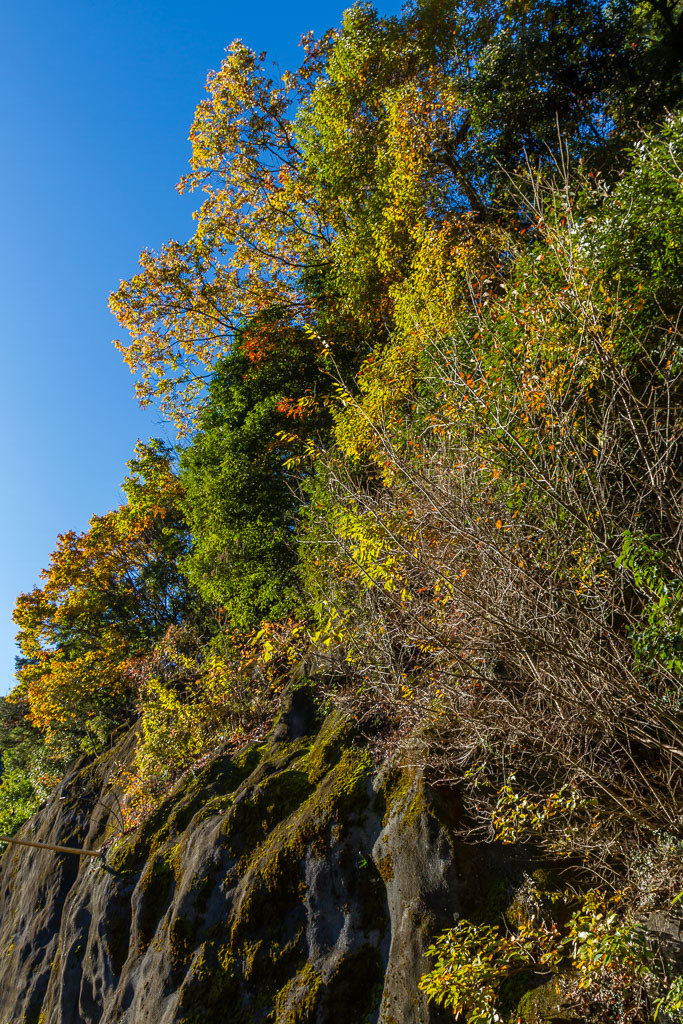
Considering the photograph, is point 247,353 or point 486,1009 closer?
point 486,1009

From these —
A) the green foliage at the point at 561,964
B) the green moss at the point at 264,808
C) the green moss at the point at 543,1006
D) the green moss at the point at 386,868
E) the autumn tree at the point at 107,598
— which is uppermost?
the autumn tree at the point at 107,598

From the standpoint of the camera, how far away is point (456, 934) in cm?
439

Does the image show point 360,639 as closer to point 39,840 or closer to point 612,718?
point 612,718

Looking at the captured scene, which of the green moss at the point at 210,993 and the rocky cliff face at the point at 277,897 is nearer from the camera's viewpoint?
the rocky cliff face at the point at 277,897

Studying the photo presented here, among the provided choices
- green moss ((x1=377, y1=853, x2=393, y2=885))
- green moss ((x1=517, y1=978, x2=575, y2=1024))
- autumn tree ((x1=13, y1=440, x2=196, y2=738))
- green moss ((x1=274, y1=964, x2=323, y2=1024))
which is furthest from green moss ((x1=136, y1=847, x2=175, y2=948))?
autumn tree ((x1=13, y1=440, x2=196, y2=738))

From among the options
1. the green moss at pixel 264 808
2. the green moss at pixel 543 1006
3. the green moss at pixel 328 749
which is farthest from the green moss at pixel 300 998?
the green moss at pixel 543 1006

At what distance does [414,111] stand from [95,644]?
15836 mm

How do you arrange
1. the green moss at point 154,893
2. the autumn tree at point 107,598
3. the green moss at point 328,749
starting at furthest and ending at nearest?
the autumn tree at point 107,598, the green moss at point 154,893, the green moss at point 328,749

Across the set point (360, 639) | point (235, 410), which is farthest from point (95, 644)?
point (360, 639)

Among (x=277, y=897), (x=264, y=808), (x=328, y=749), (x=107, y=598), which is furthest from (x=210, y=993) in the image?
(x=107, y=598)

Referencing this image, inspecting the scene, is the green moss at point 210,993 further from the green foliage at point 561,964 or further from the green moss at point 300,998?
the green foliage at point 561,964

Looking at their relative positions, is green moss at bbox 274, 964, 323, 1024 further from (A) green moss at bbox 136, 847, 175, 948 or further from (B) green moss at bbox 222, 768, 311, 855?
(A) green moss at bbox 136, 847, 175, 948

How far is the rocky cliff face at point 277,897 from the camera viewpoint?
15.6 ft

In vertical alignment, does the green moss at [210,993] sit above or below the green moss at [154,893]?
below
